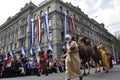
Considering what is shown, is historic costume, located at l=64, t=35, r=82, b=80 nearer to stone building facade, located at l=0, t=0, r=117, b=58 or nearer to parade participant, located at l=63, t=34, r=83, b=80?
parade participant, located at l=63, t=34, r=83, b=80

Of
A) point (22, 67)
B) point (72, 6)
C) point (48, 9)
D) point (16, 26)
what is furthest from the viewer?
point (16, 26)

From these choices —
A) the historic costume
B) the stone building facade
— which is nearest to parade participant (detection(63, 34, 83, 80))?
the historic costume

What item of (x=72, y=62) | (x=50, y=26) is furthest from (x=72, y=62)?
(x=50, y=26)

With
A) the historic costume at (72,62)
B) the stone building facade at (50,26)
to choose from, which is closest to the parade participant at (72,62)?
the historic costume at (72,62)

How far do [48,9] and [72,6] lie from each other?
7216mm

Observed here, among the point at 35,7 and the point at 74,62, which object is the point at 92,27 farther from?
the point at 74,62

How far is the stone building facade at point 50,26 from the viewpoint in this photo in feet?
133

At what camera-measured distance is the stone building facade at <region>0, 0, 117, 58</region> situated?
40469mm

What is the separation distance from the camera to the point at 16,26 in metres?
53.3

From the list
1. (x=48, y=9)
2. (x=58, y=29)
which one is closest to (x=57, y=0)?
(x=48, y=9)

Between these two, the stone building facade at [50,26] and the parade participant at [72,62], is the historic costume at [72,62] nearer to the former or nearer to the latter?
the parade participant at [72,62]

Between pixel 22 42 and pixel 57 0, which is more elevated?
pixel 57 0

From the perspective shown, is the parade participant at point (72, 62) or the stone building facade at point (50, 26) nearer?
the parade participant at point (72, 62)

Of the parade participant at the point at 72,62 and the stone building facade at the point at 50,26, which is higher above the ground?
the stone building facade at the point at 50,26
